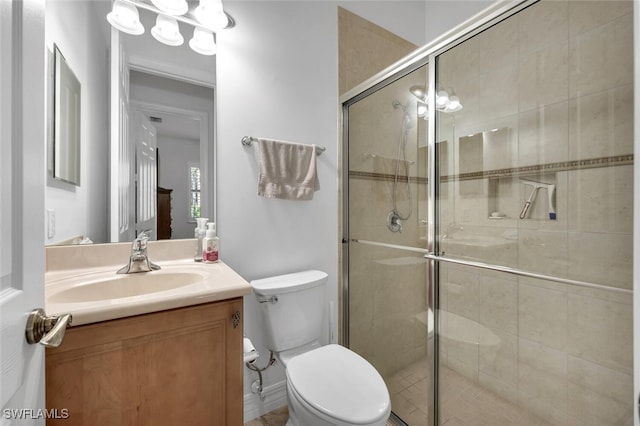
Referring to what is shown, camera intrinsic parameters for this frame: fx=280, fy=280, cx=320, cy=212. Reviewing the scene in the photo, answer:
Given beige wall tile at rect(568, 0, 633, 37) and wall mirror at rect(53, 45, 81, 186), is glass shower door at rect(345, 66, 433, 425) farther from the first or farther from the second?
wall mirror at rect(53, 45, 81, 186)

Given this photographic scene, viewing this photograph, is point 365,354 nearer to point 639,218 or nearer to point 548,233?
point 548,233

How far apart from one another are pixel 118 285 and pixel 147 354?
0.36m

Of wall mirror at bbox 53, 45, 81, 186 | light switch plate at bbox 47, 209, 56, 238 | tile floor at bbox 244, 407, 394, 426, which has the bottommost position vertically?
tile floor at bbox 244, 407, 394, 426

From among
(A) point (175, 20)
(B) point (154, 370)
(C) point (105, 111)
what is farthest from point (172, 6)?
(B) point (154, 370)

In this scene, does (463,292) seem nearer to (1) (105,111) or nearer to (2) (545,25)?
(2) (545,25)

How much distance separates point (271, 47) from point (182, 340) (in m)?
1.48

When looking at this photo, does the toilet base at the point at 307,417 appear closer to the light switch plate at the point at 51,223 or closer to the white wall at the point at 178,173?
the white wall at the point at 178,173

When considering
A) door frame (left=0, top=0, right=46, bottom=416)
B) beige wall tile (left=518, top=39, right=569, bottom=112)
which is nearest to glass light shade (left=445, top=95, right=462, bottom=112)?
beige wall tile (left=518, top=39, right=569, bottom=112)

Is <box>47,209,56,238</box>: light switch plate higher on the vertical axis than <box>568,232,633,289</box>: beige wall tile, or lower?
higher

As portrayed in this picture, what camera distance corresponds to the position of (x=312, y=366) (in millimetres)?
1190

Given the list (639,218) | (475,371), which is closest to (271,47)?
(639,218)

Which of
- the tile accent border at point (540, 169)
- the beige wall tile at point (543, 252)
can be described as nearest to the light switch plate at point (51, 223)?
the tile accent border at point (540, 169)

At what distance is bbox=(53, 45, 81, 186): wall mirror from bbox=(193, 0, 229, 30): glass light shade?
573mm

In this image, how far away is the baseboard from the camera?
58.2 inches
